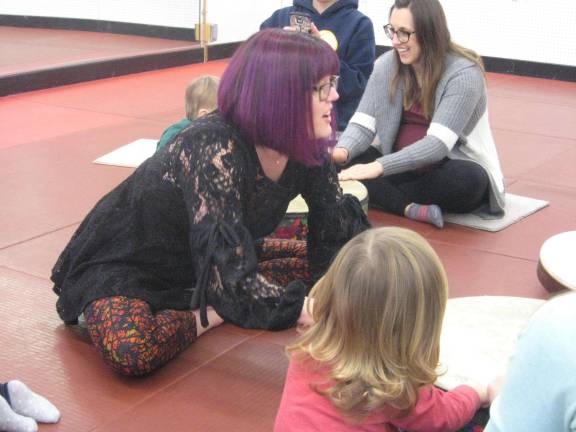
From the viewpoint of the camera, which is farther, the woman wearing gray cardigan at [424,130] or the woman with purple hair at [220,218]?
the woman wearing gray cardigan at [424,130]

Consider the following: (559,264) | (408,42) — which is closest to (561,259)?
(559,264)

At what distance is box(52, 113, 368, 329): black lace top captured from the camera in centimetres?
201

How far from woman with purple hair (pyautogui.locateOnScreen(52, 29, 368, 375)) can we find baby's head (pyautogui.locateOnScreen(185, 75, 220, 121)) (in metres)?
1.03

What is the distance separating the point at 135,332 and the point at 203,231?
345mm

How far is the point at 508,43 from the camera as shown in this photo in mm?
7328

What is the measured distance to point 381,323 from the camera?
1.50 meters

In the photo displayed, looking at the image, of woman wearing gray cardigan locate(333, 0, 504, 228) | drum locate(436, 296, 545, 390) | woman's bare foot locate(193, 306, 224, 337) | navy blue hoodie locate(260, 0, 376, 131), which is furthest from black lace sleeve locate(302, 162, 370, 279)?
navy blue hoodie locate(260, 0, 376, 131)

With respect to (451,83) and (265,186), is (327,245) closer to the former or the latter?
(265,186)

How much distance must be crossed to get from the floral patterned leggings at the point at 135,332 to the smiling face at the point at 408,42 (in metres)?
1.46

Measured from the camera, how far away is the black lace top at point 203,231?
2.01 m

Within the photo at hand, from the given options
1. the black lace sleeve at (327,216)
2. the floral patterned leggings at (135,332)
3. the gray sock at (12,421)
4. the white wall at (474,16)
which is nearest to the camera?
the gray sock at (12,421)

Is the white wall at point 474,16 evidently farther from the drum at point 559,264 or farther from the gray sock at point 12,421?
the gray sock at point 12,421

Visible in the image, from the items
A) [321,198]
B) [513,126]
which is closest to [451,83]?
[321,198]

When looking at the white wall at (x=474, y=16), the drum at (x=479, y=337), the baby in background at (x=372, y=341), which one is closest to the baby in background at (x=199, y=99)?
the drum at (x=479, y=337)
